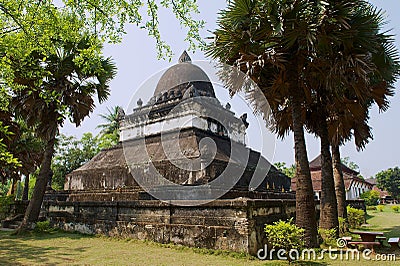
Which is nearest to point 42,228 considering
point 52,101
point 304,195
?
point 52,101

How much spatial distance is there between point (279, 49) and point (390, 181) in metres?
62.9

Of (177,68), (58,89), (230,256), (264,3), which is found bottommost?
(230,256)

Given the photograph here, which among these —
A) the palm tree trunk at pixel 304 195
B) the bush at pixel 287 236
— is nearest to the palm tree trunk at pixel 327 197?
the palm tree trunk at pixel 304 195

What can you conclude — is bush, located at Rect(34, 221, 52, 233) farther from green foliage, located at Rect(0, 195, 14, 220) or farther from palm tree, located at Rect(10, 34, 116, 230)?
green foliage, located at Rect(0, 195, 14, 220)

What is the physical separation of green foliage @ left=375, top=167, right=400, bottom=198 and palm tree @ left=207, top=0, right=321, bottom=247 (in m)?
61.4

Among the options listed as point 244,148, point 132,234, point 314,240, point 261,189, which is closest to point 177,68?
point 244,148

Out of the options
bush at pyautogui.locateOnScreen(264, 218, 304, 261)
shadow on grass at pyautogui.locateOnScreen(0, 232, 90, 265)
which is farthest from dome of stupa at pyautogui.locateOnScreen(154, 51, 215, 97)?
bush at pyautogui.locateOnScreen(264, 218, 304, 261)

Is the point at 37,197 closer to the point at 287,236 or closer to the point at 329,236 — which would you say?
the point at 287,236

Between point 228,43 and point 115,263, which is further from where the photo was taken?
point 228,43

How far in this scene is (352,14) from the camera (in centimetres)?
743

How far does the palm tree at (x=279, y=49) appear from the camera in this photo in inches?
286

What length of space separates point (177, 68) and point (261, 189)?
10136 mm

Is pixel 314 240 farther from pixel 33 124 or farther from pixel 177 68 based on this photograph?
pixel 177 68

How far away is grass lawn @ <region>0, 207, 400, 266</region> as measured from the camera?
625 centimetres
